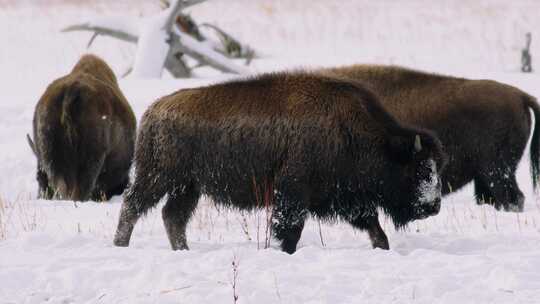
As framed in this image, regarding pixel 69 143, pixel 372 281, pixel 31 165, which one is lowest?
pixel 31 165

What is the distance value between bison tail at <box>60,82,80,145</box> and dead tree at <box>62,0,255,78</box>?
18.4ft

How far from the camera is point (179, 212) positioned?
6551mm

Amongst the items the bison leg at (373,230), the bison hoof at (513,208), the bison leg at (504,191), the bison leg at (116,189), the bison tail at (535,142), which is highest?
the bison tail at (535,142)

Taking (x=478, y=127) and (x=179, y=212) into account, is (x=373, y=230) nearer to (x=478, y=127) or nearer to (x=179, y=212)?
(x=179, y=212)

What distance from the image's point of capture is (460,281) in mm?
4535

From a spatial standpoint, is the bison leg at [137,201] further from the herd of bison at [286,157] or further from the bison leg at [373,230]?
the bison leg at [373,230]

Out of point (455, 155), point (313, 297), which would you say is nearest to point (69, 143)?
point (455, 155)

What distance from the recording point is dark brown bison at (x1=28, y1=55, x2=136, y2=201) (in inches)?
360

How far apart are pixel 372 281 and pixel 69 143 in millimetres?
5338

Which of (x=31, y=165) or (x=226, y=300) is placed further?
(x=31, y=165)

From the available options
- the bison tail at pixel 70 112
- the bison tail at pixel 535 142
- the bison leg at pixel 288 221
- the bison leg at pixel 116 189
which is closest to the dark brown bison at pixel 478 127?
the bison tail at pixel 535 142

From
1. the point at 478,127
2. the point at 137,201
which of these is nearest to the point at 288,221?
the point at 137,201

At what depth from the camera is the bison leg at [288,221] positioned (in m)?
6.14

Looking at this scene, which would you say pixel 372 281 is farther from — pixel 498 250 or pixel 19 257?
pixel 19 257
